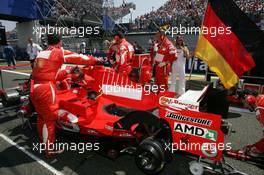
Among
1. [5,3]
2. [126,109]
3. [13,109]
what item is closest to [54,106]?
[126,109]

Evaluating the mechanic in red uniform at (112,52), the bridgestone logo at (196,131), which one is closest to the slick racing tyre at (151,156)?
the bridgestone logo at (196,131)

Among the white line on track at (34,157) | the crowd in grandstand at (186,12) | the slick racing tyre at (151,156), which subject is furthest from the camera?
the crowd in grandstand at (186,12)

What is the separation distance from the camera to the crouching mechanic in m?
3.76

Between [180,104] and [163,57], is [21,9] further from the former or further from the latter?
[180,104]

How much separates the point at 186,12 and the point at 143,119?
70.7 feet

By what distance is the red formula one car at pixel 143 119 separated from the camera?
114 inches

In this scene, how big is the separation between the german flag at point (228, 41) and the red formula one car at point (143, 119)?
488 millimetres

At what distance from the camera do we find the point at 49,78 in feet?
12.5

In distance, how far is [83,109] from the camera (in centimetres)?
383

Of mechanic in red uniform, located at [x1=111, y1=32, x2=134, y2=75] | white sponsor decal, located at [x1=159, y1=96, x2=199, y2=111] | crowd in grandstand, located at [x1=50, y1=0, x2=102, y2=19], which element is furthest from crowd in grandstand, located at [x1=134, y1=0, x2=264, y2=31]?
white sponsor decal, located at [x1=159, y1=96, x2=199, y2=111]

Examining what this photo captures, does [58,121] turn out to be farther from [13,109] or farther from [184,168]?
[13,109]

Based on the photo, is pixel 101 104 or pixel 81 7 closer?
pixel 101 104

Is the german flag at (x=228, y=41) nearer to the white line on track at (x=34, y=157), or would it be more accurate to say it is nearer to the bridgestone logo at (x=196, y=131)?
the bridgestone logo at (x=196, y=131)

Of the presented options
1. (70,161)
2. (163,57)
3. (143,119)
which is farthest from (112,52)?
(143,119)
